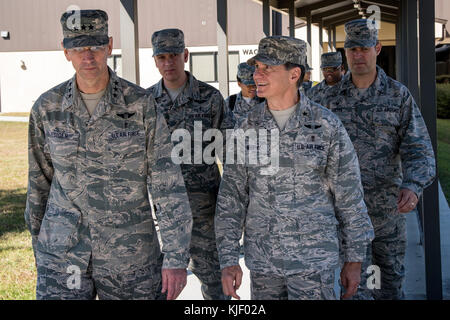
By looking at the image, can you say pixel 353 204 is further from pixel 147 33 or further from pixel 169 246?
pixel 147 33

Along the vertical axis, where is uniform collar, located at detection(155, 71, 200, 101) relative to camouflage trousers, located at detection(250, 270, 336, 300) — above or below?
above

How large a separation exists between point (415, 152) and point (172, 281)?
1989mm

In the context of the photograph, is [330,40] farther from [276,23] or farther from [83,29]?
[83,29]

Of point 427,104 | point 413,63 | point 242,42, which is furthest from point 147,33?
point 427,104

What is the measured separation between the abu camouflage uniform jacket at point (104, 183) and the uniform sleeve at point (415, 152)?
1.59m

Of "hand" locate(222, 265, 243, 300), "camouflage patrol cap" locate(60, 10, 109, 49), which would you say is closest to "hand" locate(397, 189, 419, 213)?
"hand" locate(222, 265, 243, 300)

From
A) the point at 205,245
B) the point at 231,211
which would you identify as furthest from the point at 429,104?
the point at 231,211

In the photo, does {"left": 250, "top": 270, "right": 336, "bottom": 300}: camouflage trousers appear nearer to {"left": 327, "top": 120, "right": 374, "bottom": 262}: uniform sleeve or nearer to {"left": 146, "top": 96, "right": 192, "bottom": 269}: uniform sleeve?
{"left": 327, "top": 120, "right": 374, "bottom": 262}: uniform sleeve

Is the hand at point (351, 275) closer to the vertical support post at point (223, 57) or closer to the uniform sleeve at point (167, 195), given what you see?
the uniform sleeve at point (167, 195)

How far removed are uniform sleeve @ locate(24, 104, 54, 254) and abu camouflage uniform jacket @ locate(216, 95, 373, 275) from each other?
3.02 feet

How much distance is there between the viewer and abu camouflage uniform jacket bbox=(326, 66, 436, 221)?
4242 mm

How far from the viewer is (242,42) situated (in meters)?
26.1

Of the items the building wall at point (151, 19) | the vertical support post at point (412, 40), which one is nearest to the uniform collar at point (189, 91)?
the vertical support post at point (412, 40)

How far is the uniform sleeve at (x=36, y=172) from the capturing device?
10.4 feet
